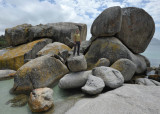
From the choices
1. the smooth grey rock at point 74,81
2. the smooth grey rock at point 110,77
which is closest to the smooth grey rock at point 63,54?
the smooth grey rock at point 74,81

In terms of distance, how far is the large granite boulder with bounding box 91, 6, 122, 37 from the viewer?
22.9ft

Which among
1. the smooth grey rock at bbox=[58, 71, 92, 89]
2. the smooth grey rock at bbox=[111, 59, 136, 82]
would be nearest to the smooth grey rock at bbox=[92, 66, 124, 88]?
the smooth grey rock at bbox=[58, 71, 92, 89]

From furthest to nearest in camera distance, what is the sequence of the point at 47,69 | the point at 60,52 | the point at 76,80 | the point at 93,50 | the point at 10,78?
the point at 93,50 → the point at 60,52 → the point at 10,78 → the point at 47,69 → the point at 76,80

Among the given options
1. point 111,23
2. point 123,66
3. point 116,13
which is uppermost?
point 116,13

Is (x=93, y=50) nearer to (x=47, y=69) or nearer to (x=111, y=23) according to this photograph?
(x=111, y=23)

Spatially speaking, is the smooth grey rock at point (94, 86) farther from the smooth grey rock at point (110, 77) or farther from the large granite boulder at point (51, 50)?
the large granite boulder at point (51, 50)

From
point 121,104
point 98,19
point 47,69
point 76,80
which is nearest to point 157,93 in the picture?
point 121,104

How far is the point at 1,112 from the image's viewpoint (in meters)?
3.12

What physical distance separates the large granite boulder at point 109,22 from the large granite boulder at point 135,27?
113 cm

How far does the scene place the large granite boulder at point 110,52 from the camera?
6.80 meters

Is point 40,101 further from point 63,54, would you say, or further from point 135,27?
point 135,27

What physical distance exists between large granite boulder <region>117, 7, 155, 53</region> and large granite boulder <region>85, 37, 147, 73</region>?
1330 millimetres

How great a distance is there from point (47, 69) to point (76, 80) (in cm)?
155

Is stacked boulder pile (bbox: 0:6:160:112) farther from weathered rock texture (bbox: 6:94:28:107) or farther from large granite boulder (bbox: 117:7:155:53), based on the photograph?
weathered rock texture (bbox: 6:94:28:107)
